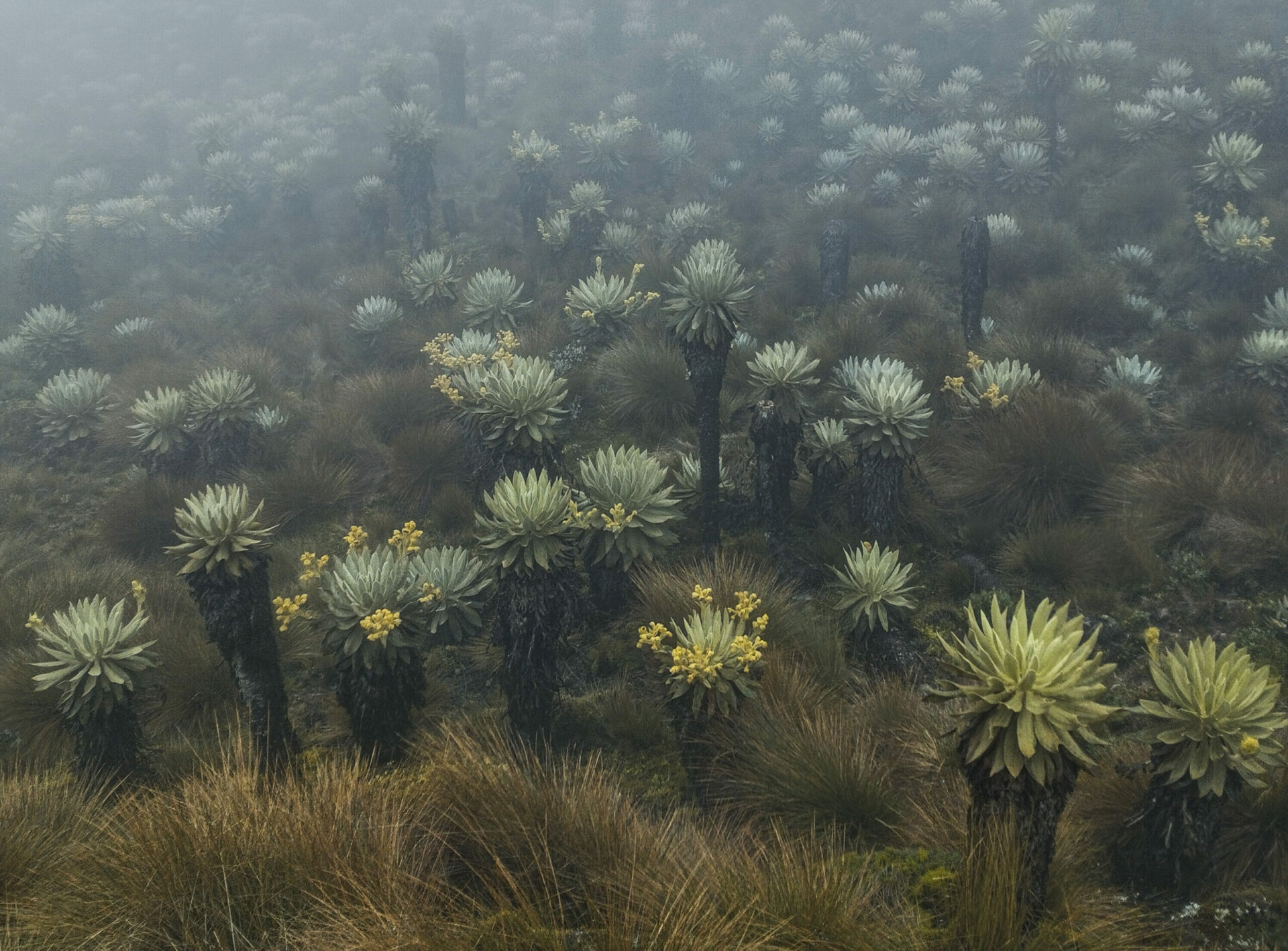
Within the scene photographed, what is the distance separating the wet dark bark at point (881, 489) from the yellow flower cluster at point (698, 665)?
3.24m

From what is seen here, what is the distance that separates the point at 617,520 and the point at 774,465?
196cm

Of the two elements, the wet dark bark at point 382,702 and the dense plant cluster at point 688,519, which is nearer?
the dense plant cluster at point 688,519

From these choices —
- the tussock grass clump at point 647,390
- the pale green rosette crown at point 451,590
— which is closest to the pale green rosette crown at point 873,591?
the pale green rosette crown at point 451,590

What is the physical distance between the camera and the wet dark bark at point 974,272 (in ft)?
36.9

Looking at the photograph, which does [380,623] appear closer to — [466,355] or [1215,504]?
[466,355]

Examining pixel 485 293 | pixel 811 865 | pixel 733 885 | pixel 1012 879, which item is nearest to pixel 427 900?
pixel 733 885

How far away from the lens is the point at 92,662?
5641mm

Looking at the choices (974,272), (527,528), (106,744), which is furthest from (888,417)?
(106,744)

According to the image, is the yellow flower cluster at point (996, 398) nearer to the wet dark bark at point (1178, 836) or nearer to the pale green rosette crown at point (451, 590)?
the wet dark bark at point (1178, 836)

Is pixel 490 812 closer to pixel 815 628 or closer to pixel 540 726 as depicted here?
pixel 540 726

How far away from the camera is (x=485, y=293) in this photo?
42.2ft

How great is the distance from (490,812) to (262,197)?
21365mm

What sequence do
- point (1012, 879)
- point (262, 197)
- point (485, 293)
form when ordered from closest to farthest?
point (1012, 879), point (485, 293), point (262, 197)

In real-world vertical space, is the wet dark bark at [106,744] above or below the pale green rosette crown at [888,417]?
below
